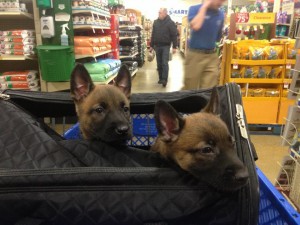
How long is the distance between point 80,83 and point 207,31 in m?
1.68

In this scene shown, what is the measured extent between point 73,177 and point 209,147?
0.48 metres

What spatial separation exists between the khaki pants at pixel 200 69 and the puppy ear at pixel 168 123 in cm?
188

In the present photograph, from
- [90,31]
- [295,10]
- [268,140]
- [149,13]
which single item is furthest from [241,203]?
[149,13]

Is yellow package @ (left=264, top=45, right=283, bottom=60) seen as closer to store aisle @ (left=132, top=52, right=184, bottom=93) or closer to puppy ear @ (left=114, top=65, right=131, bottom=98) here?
puppy ear @ (left=114, top=65, right=131, bottom=98)

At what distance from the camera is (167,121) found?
1.13m

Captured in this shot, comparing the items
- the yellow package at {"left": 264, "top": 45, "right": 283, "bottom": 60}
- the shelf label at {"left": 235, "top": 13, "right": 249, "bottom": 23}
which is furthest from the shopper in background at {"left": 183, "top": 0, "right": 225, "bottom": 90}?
the shelf label at {"left": 235, "top": 13, "right": 249, "bottom": 23}

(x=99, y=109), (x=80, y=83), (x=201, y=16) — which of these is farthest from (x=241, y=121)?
(x=201, y=16)

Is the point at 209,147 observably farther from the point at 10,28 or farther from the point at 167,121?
the point at 10,28

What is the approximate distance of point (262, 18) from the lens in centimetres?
535

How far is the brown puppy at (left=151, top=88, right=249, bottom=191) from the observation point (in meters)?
0.92

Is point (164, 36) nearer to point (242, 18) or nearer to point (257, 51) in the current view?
point (242, 18)

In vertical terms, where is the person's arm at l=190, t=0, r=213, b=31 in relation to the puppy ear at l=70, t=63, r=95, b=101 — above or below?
above

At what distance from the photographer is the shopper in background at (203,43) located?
2643 millimetres

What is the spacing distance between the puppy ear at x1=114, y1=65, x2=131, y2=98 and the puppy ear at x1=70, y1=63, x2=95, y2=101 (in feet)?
0.57
